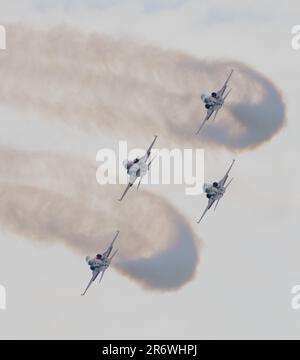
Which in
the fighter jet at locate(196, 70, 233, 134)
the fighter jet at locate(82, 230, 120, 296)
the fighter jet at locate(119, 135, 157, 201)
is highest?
the fighter jet at locate(196, 70, 233, 134)

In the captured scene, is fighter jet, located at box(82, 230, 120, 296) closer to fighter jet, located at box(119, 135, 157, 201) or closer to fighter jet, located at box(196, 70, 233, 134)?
fighter jet, located at box(119, 135, 157, 201)

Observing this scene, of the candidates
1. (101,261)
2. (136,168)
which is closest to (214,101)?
(136,168)

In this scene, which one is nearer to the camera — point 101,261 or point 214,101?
point 101,261

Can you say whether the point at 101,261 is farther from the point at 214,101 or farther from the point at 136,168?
the point at 214,101

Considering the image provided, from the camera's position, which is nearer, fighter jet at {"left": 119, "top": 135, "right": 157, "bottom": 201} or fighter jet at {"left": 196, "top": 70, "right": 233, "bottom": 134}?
fighter jet at {"left": 119, "top": 135, "right": 157, "bottom": 201}

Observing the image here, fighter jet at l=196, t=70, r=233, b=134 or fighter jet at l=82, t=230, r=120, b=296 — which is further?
fighter jet at l=196, t=70, r=233, b=134

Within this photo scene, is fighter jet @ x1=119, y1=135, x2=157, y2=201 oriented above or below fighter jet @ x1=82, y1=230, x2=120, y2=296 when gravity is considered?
above

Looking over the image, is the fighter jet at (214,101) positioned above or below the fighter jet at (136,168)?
above

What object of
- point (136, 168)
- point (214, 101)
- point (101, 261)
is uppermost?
point (214, 101)

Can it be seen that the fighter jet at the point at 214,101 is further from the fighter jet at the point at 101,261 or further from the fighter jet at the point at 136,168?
the fighter jet at the point at 101,261

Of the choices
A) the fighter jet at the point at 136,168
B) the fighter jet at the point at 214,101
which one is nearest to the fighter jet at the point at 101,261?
the fighter jet at the point at 136,168

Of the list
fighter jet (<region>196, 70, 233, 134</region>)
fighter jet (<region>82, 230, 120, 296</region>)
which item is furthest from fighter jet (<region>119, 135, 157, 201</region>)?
fighter jet (<region>196, 70, 233, 134</region>)

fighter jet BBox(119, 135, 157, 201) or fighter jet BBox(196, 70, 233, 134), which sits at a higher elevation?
fighter jet BBox(196, 70, 233, 134)
